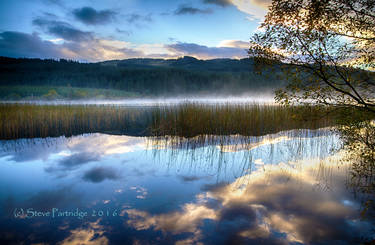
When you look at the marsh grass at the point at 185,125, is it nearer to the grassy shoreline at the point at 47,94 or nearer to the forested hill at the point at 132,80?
the grassy shoreline at the point at 47,94

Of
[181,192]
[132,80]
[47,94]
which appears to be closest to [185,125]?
[181,192]

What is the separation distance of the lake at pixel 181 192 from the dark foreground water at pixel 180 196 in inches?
0.6

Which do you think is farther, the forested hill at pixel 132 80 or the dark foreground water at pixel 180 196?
the forested hill at pixel 132 80

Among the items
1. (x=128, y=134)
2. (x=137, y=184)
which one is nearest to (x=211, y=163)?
(x=137, y=184)

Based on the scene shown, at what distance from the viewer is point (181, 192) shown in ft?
11.9

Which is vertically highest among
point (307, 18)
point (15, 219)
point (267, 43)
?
point (307, 18)

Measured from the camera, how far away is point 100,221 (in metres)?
2.74

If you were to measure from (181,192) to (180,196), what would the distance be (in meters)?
0.14

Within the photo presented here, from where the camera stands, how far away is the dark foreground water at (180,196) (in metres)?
2.48

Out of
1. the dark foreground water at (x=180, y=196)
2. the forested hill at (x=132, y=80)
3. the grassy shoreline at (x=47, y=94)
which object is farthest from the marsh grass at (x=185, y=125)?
the forested hill at (x=132, y=80)

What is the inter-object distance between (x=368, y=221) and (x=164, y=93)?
64741 millimetres

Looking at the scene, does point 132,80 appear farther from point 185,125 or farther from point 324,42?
point 324,42

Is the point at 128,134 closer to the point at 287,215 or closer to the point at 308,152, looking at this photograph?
the point at 308,152

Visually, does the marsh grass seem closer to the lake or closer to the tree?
→ the lake
